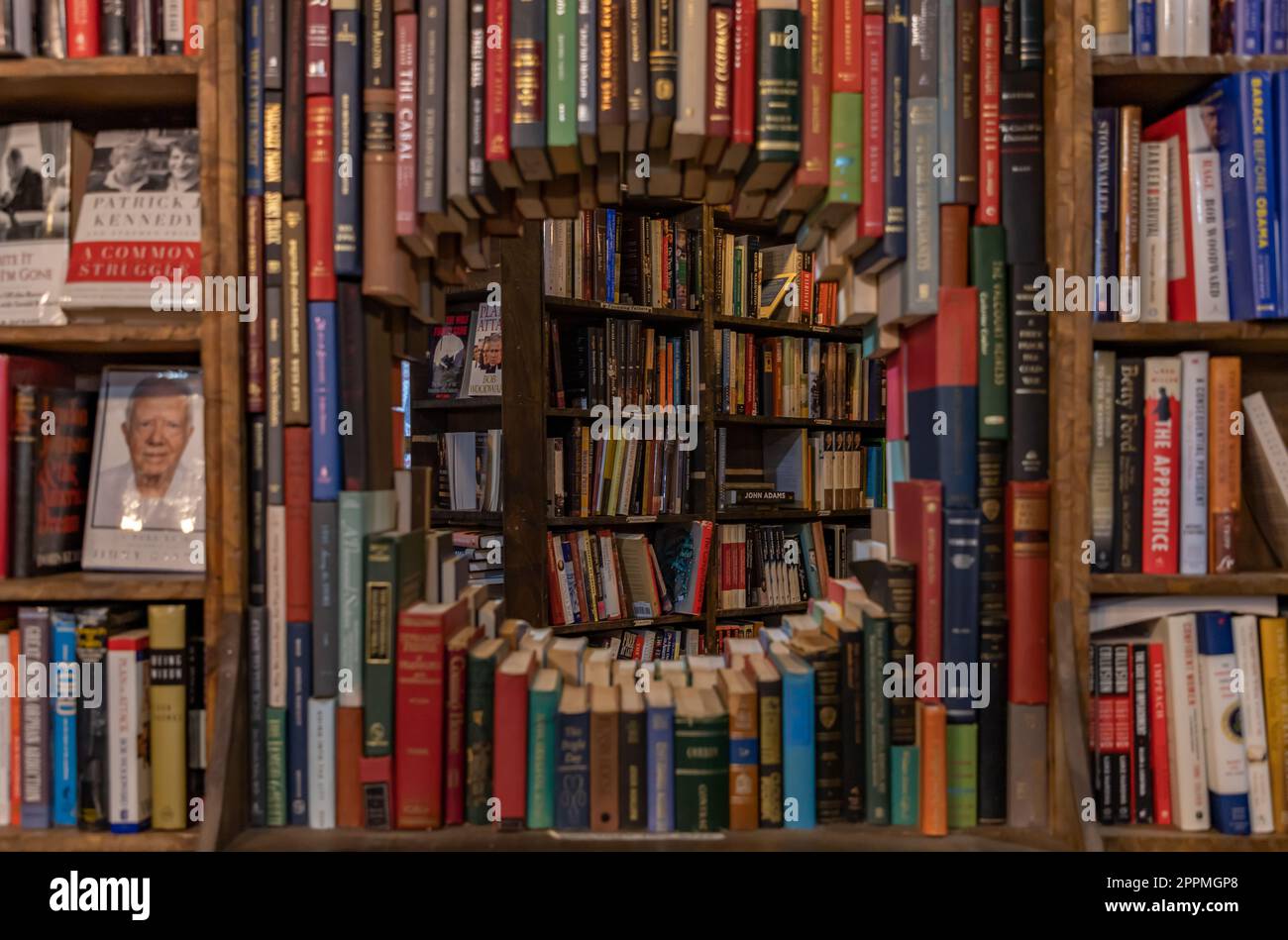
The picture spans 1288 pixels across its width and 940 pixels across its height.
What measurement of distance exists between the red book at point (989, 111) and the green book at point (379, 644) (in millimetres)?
1017

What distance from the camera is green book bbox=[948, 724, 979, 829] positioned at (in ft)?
3.93

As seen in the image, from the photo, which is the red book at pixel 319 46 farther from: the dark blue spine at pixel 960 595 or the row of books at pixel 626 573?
the row of books at pixel 626 573

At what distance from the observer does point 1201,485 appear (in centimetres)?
117

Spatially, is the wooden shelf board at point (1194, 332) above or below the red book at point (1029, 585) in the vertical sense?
above

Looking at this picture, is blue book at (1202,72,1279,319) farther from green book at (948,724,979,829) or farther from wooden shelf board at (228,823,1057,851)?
wooden shelf board at (228,823,1057,851)

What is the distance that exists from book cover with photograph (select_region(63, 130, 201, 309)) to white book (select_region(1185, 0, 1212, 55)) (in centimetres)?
148

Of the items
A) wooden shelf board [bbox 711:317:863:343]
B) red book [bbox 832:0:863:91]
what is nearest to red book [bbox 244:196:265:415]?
red book [bbox 832:0:863:91]

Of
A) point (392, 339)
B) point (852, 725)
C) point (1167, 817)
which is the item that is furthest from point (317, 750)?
point (1167, 817)

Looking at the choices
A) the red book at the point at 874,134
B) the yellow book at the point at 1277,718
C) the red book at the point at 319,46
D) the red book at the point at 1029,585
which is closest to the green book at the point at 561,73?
the red book at the point at 319,46

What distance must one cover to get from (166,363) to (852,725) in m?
1.29

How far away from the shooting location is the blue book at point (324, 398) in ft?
3.95
